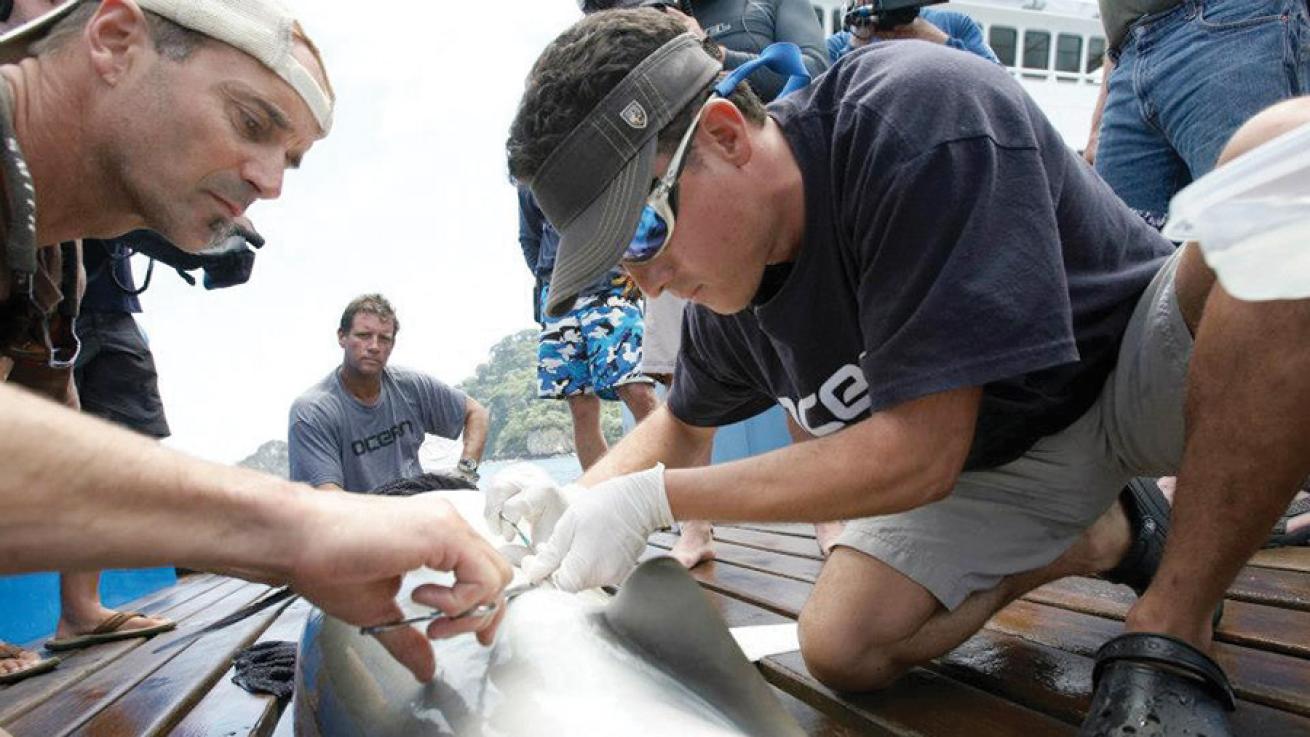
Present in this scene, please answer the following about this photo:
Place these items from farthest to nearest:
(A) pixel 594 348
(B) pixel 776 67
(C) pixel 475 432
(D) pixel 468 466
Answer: (C) pixel 475 432 < (D) pixel 468 466 < (A) pixel 594 348 < (B) pixel 776 67

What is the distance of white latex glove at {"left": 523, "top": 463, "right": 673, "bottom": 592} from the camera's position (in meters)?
1.47

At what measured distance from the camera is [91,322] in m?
3.06

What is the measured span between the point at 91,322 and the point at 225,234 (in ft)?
5.03

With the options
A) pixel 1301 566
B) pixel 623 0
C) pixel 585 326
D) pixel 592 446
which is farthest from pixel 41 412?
pixel 592 446

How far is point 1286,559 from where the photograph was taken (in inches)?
79.1

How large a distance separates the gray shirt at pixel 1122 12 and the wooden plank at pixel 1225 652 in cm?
162

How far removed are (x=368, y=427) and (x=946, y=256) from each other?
4255 mm

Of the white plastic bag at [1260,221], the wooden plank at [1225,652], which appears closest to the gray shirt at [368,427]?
the wooden plank at [1225,652]

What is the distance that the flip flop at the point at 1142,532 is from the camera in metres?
1.72

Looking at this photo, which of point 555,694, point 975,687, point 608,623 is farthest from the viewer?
point 975,687

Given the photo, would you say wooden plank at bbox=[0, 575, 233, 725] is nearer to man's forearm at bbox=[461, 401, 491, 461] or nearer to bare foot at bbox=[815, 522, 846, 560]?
man's forearm at bbox=[461, 401, 491, 461]

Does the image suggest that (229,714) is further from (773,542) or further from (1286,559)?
(1286,559)

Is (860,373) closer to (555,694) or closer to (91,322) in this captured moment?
(555,694)

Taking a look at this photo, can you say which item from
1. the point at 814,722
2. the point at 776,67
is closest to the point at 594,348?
the point at 776,67
